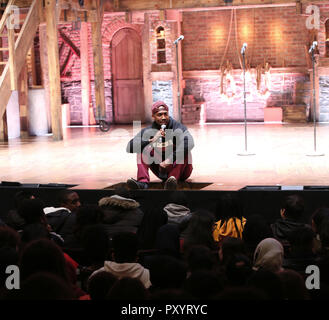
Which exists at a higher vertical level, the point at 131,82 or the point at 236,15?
the point at 236,15

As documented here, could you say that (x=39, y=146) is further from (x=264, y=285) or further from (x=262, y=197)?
(x=264, y=285)

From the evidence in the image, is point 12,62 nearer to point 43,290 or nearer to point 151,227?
point 151,227

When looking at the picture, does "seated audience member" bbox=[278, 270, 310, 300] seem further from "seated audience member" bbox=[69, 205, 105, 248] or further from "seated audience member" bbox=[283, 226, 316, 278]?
"seated audience member" bbox=[69, 205, 105, 248]

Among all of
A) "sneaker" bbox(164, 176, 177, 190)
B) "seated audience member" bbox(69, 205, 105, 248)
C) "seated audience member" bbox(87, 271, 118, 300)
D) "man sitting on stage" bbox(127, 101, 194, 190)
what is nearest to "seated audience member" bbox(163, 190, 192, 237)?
"seated audience member" bbox(69, 205, 105, 248)

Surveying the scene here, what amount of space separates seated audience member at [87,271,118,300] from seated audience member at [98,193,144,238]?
1642mm

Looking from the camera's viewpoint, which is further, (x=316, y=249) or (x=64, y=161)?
(x=64, y=161)

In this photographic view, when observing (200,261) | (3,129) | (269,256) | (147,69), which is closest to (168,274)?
(200,261)

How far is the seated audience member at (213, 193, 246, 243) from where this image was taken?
444 cm

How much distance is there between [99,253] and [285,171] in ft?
16.3

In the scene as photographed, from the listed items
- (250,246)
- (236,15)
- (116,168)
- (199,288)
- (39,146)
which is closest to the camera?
(199,288)

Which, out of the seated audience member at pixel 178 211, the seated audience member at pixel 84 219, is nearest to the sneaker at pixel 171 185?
the seated audience member at pixel 178 211

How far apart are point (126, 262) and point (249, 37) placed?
45.5ft

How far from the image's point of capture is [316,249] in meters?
3.82
